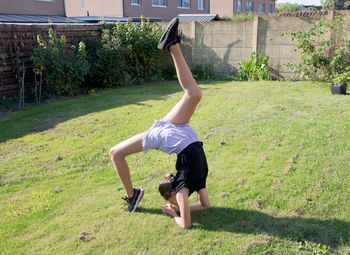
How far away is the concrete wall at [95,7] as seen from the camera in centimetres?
2220

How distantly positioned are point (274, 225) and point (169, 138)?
1.24 metres

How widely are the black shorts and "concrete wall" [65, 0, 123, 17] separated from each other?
2073cm

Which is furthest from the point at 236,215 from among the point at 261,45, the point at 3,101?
the point at 261,45

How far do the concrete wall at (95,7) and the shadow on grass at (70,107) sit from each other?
13519 millimetres

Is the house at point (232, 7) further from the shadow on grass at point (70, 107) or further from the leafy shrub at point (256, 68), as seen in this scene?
the shadow on grass at point (70, 107)

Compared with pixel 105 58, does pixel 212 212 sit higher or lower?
lower

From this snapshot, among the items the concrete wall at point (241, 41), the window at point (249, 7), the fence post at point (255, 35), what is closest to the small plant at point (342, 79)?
the concrete wall at point (241, 41)

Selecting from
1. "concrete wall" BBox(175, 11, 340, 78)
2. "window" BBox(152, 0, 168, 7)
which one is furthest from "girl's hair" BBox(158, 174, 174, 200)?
"window" BBox(152, 0, 168, 7)

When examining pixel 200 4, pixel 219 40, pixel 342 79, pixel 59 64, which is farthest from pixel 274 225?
pixel 200 4

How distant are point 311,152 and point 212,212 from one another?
2.01 meters

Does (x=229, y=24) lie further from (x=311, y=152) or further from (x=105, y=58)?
(x=311, y=152)

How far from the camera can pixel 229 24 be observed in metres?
11.4

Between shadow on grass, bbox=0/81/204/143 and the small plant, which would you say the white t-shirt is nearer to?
shadow on grass, bbox=0/81/204/143

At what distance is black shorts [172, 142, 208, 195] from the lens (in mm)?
3076
